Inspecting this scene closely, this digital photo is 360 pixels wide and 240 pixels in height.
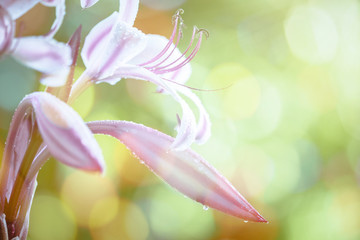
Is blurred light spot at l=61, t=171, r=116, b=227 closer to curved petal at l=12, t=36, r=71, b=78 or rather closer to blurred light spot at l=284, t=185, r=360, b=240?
Result: blurred light spot at l=284, t=185, r=360, b=240

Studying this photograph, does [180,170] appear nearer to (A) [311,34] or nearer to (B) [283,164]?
(B) [283,164]

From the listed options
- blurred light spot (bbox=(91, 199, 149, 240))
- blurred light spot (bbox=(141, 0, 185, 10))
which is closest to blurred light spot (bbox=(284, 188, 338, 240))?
blurred light spot (bbox=(91, 199, 149, 240))

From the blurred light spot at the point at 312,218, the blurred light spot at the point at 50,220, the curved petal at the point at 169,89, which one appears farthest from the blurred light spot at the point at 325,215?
the curved petal at the point at 169,89

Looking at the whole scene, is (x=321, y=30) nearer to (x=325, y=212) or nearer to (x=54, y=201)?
(x=325, y=212)

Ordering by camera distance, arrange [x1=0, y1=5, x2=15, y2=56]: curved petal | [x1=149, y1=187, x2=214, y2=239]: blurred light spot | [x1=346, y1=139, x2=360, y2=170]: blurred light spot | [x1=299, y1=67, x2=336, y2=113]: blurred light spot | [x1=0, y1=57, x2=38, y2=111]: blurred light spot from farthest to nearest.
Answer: [x1=299, y1=67, x2=336, y2=113]: blurred light spot → [x1=346, y1=139, x2=360, y2=170]: blurred light spot → [x1=149, y1=187, x2=214, y2=239]: blurred light spot → [x1=0, y1=57, x2=38, y2=111]: blurred light spot → [x1=0, y1=5, x2=15, y2=56]: curved petal

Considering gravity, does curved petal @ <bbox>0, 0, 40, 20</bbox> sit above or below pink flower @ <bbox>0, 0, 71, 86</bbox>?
above

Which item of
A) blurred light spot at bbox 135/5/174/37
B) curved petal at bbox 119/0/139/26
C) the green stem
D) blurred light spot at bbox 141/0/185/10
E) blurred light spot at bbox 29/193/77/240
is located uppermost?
blurred light spot at bbox 141/0/185/10

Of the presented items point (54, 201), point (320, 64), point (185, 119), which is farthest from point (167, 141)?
point (320, 64)

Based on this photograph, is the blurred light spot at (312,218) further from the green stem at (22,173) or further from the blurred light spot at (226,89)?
the green stem at (22,173)
